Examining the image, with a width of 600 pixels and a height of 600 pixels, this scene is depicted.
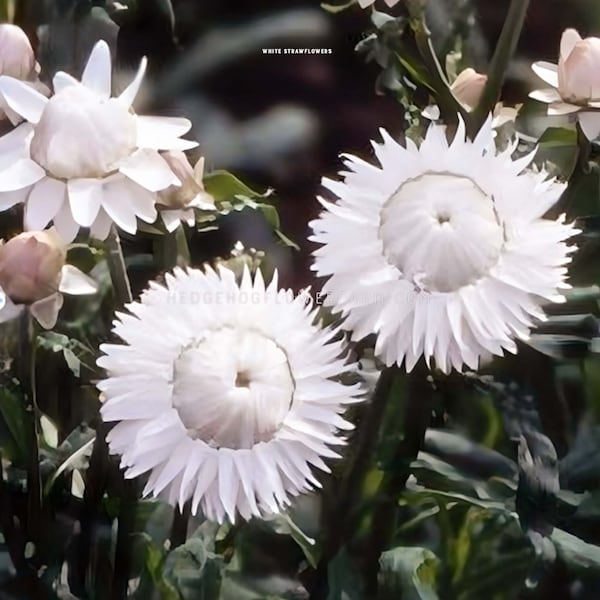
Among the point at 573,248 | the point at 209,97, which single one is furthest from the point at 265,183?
the point at 573,248

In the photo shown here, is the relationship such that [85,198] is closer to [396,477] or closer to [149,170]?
[149,170]

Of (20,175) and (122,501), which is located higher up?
(20,175)

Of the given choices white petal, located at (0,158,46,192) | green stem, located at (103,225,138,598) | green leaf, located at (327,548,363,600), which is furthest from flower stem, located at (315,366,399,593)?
white petal, located at (0,158,46,192)

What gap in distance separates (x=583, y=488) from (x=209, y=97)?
310 millimetres

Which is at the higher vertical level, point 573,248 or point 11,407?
point 573,248

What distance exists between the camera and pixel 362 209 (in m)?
0.56

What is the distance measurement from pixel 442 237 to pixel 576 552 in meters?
0.20

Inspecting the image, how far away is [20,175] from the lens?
0.57 m

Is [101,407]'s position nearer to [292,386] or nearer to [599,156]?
[292,386]

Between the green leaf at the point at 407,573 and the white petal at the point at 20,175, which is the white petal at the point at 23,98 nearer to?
the white petal at the point at 20,175

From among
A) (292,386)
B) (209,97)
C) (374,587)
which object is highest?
(209,97)

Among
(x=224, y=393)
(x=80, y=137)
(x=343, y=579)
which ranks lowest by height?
(x=343, y=579)

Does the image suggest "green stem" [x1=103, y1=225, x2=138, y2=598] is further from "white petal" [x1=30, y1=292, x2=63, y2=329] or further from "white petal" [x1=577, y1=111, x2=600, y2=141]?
"white petal" [x1=577, y1=111, x2=600, y2=141]

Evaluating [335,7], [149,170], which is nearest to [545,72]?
[335,7]
